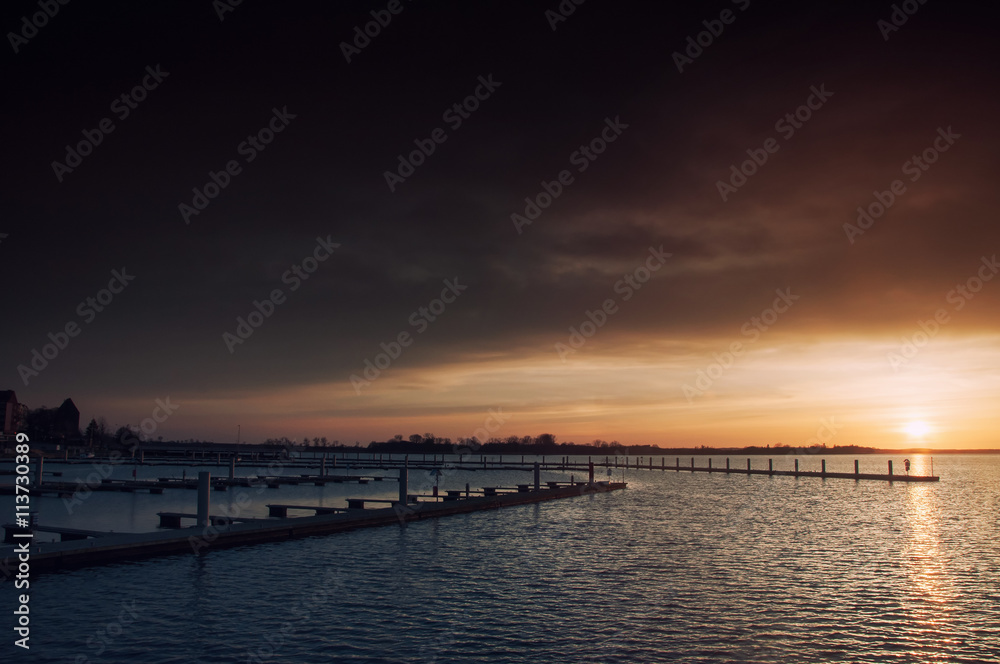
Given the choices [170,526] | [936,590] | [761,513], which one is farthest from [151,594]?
[761,513]

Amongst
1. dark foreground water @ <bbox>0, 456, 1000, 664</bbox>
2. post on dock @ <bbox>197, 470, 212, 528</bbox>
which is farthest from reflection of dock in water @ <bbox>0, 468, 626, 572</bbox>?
dark foreground water @ <bbox>0, 456, 1000, 664</bbox>

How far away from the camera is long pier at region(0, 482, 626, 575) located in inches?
1021

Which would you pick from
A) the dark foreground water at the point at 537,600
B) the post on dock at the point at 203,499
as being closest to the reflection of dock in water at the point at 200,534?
the post on dock at the point at 203,499

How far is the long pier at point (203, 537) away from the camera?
25.9 meters

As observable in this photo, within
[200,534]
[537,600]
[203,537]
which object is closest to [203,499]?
[200,534]

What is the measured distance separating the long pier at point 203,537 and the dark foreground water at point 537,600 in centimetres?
103

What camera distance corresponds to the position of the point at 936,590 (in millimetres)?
26344

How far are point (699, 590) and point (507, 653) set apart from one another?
1021 centimetres

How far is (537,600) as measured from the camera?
76.9 ft

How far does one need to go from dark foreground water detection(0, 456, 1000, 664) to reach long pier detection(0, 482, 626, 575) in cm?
103

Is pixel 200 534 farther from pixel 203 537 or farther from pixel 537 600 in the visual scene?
pixel 537 600

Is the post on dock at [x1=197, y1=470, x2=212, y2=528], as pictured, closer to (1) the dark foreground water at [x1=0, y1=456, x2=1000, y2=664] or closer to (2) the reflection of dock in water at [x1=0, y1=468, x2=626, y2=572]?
(2) the reflection of dock in water at [x1=0, y1=468, x2=626, y2=572]

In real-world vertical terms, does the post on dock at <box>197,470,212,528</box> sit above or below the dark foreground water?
above

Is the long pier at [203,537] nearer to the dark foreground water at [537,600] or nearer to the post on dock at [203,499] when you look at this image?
the post on dock at [203,499]
